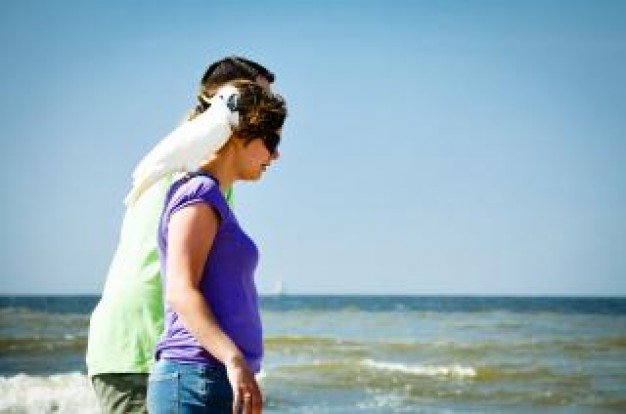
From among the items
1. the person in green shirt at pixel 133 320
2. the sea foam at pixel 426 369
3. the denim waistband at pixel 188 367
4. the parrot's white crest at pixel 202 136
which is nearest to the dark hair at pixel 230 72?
the person in green shirt at pixel 133 320

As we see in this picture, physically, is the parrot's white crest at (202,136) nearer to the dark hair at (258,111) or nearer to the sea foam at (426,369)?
the dark hair at (258,111)

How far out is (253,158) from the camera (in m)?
1.89

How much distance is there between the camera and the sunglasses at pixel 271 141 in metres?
1.89

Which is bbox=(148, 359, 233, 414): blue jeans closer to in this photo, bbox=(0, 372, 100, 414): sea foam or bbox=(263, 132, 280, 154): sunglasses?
bbox=(263, 132, 280, 154): sunglasses

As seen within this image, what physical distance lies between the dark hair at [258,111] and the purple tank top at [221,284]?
12 centimetres

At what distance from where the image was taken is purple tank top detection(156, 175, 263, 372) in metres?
1.77

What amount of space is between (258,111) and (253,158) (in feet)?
0.31

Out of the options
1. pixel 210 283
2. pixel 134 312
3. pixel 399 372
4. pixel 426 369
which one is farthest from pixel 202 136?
pixel 426 369

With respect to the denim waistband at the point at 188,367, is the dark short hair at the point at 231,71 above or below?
above

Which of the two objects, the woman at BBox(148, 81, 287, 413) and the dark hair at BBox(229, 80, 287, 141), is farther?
the dark hair at BBox(229, 80, 287, 141)

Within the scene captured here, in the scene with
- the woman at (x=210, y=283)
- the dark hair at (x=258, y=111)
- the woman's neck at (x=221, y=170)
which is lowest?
the woman at (x=210, y=283)

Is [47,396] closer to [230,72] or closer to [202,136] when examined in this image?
[230,72]

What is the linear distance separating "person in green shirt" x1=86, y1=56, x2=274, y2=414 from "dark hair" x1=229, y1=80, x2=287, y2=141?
383mm

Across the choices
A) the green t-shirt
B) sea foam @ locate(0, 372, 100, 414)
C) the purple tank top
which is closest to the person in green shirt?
the green t-shirt
